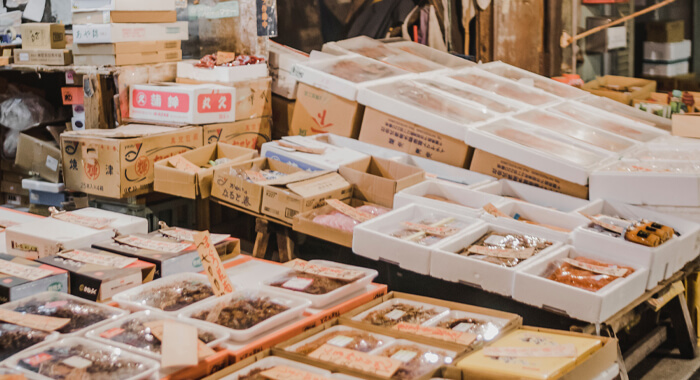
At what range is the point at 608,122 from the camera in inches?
215

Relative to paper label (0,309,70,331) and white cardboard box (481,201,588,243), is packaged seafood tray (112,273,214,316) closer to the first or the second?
paper label (0,309,70,331)

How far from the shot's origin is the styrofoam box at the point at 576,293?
119 inches

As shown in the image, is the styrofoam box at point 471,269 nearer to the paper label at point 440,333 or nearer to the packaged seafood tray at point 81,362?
the paper label at point 440,333

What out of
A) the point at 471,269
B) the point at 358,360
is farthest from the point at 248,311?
the point at 471,269

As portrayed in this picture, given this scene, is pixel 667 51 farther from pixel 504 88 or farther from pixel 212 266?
pixel 212 266

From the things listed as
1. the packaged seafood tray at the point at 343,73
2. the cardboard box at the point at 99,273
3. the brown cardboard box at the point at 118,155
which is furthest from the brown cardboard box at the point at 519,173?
the cardboard box at the point at 99,273

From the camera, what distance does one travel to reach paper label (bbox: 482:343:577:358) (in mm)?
2328

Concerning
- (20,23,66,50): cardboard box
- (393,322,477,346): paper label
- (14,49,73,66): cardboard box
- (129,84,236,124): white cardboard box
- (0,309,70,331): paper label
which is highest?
(20,23,66,50): cardboard box

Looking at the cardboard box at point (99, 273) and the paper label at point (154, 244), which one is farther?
the paper label at point (154, 244)

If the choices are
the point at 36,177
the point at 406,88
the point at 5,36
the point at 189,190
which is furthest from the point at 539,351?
the point at 5,36

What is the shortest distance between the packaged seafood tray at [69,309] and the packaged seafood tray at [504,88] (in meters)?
3.80

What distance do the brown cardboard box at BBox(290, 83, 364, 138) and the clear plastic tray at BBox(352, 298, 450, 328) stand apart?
8.10 ft

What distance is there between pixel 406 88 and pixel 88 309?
3217 millimetres

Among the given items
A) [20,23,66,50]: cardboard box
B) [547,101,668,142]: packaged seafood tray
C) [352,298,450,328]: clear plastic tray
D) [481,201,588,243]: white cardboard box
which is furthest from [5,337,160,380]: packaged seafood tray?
[20,23,66,50]: cardboard box
